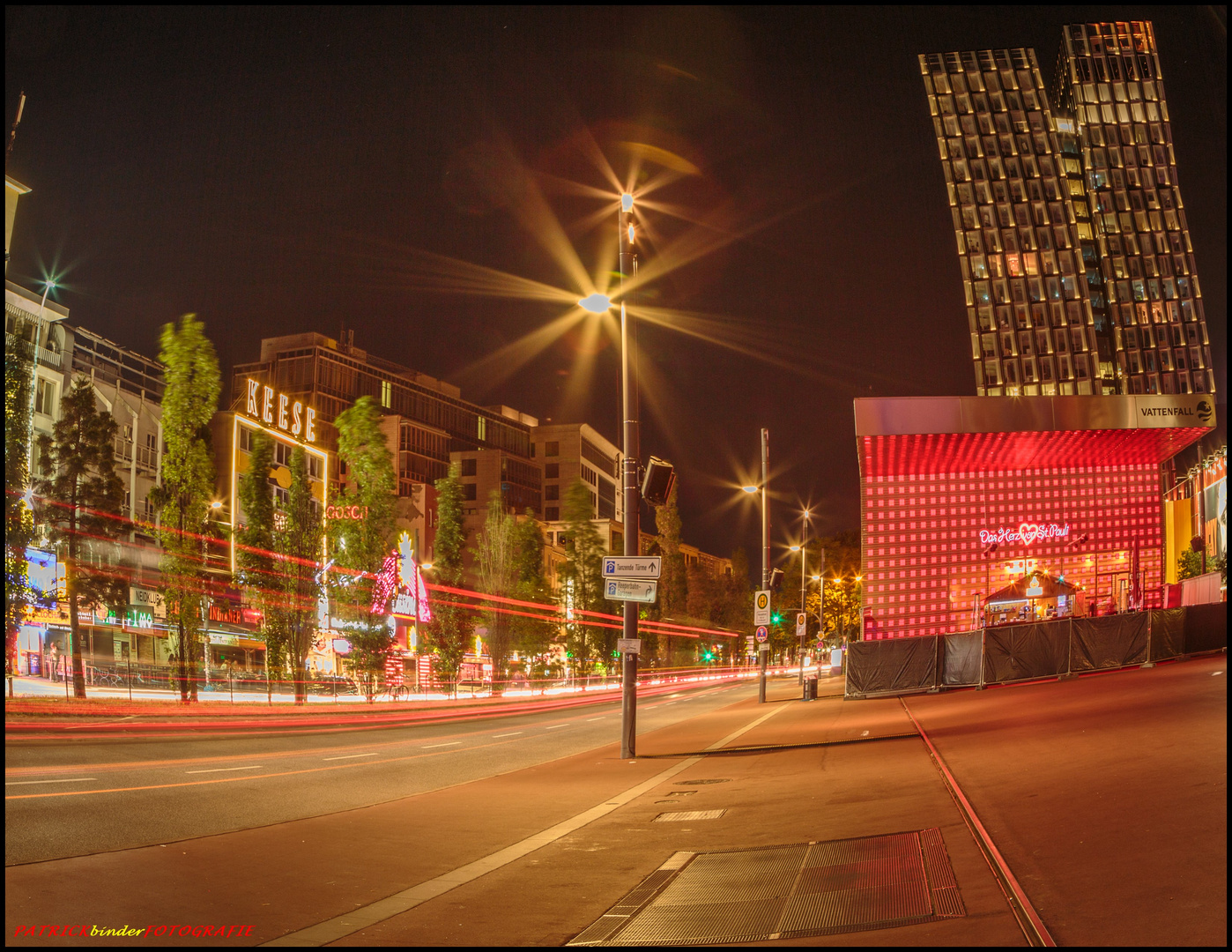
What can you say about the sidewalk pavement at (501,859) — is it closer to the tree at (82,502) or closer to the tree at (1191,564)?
the tree at (82,502)

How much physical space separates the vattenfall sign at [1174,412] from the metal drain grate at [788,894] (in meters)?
42.0

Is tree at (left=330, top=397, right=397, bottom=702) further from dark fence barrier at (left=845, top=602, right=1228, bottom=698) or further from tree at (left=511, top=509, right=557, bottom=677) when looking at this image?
dark fence barrier at (left=845, top=602, right=1228, bottom=698)

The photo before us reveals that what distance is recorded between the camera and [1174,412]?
4462 centimetres

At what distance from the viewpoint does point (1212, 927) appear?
514 cm

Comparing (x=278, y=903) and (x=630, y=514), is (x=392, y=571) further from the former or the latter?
(x=278, y=903)

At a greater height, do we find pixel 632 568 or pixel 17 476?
pixel 17 476

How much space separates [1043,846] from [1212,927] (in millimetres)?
2375

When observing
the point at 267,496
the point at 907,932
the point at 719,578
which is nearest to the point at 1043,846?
the point at 907,932

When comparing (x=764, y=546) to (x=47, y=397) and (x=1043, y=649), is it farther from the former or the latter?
(x=47, y=397)

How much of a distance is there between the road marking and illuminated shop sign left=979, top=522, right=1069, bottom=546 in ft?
130

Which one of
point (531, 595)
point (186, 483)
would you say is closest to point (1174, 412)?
point (531, 595)

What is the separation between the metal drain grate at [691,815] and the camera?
10.5 metres

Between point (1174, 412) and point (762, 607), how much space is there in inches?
957

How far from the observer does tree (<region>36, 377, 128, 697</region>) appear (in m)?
31.7
